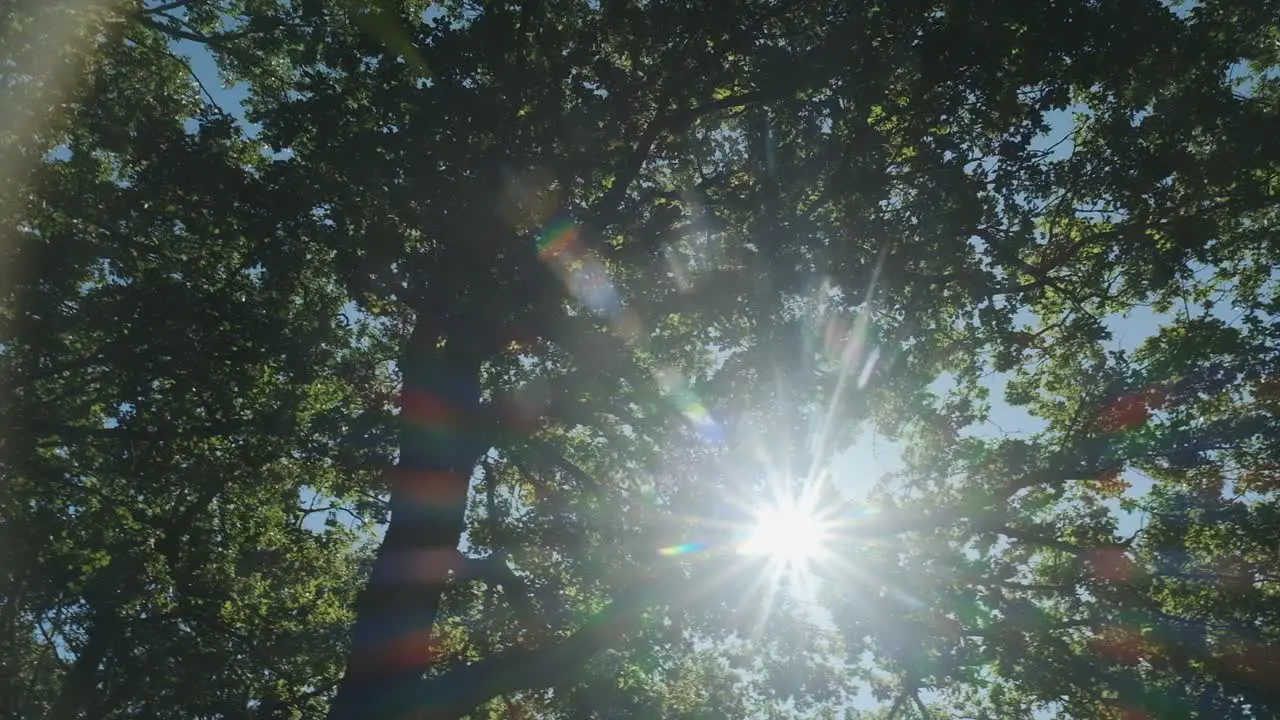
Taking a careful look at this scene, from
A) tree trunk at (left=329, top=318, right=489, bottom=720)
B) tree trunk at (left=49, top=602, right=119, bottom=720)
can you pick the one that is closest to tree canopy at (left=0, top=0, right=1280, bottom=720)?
tree trunk at (left=329, top=318, right=489, bottom=720)

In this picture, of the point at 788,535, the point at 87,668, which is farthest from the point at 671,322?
the point at 87,668

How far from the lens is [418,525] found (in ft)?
35.1

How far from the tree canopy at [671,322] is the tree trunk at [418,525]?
2.4 inches

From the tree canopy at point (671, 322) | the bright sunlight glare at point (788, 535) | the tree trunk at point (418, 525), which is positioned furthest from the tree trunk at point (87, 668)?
the bright sunlight glare at point (788, 535)

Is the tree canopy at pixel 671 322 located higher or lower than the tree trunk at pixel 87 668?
higher

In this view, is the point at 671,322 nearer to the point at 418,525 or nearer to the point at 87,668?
the point at 418,525

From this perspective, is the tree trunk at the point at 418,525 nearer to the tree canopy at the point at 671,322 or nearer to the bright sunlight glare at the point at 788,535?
the tree canopy at the point at 671,322

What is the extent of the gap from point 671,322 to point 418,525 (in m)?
5.53

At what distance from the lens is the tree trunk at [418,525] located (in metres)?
9.68

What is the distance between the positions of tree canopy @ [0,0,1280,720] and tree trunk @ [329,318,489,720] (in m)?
0.06

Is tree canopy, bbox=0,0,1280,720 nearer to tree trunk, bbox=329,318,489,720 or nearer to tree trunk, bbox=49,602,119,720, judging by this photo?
tree trunk, bbox=329,318,489,720

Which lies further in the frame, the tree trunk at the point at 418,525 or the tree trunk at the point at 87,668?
the tree trunk at the point at 87,668

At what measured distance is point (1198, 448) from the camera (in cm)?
1144

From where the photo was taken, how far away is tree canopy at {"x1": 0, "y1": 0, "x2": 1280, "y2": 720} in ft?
31.3
